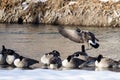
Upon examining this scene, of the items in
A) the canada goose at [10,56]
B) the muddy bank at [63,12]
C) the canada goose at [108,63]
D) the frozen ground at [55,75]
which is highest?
the muddy bank at [63,12]

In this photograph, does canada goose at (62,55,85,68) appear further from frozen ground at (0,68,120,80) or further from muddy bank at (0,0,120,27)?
muddy bank at (0,0,120,27)

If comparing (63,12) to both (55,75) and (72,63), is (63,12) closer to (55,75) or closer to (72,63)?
(72,63)

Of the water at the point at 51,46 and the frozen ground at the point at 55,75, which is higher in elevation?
the frozen ground at the point at 55,75

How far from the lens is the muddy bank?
39.3 metres

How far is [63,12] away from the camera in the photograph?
41156mm

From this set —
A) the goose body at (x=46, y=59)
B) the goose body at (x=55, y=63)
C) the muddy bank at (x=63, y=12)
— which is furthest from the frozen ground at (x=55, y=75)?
the muddy bank at (x=63, y=12)

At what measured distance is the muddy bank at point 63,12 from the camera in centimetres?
3928

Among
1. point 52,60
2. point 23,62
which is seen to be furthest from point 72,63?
point 23,62

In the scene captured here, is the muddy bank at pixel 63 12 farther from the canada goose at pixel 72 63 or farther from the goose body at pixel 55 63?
the goose body at pixel 55 63

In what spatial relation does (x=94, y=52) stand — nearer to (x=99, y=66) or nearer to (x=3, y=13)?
(x=99, y=66)

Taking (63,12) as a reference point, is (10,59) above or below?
below

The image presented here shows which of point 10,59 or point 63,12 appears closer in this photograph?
point 10,59

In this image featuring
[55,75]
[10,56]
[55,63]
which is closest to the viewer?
[55,75]

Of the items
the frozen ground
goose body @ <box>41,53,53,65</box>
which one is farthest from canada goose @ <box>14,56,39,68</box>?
the frozen ground
